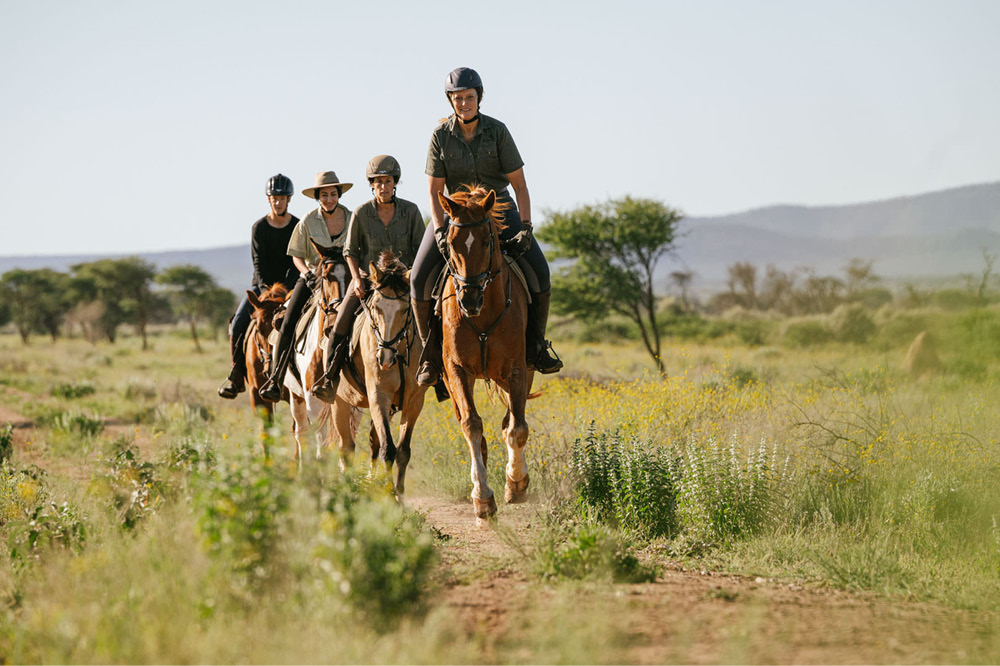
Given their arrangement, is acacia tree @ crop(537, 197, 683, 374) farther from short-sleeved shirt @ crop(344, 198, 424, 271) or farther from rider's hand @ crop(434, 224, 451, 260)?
rider's hand @ crop(434, 224, 451, 260)

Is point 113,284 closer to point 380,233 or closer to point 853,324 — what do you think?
point 853,324

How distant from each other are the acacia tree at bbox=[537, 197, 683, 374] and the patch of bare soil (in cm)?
2489

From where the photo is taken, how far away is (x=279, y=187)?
36.8 ft

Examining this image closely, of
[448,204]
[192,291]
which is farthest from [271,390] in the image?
[192,291]

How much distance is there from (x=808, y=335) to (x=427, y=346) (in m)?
32.7

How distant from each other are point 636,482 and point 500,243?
2.51 metres

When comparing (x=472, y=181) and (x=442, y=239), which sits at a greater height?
(x=472, y=181)

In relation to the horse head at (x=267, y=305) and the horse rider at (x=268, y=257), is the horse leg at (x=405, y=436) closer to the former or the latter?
the horse head at (x=267, y=305)

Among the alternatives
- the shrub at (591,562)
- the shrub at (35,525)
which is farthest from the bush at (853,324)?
the shrub at (35,525)

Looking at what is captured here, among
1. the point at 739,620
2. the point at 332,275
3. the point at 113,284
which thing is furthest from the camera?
the point at 113,284

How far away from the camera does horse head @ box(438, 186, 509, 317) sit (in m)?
7.29

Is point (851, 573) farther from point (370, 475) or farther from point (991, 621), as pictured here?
point (370, 475)

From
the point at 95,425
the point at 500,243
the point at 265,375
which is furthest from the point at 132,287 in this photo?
the point at 500,243

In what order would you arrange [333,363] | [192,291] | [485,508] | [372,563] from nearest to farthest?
1. [372,563]
2. [485,508]
3. [333,363]
4. [192,291]
